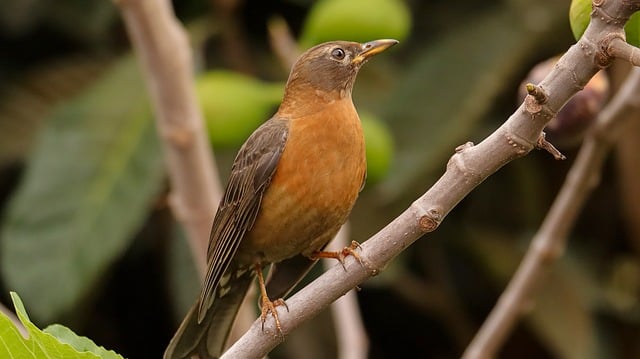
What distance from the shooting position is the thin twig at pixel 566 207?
1.51m

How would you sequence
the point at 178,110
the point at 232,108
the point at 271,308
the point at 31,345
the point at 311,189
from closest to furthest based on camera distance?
the point at 31,345, the point at 271,308, the point at 311,189, the point at 178,110, the point at 232,108

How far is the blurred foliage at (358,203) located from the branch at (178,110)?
0.25m

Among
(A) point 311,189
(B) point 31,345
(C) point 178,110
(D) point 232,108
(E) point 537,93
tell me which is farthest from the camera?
(D) point 232,108

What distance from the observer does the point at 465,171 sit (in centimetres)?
104

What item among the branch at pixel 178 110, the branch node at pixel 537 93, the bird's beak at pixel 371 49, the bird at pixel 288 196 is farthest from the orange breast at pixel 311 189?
the branch node at pixel 537 93

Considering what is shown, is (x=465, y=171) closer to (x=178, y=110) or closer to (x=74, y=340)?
(x=74, y=340)

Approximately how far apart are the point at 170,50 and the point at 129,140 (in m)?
0.84

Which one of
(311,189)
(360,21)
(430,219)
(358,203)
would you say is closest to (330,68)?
(311,189)

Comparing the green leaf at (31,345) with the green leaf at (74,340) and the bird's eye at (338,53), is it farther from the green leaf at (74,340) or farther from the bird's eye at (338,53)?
the bird's eye at (338,53)

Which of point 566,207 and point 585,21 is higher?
point 585,21

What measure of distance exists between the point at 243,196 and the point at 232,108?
0.49 metres

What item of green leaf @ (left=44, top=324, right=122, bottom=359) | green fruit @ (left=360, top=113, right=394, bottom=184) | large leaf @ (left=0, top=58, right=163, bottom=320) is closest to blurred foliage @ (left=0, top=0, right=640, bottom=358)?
large leaf @ (left=0, top=58, right=163, bottom=320)

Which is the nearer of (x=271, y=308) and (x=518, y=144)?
(x=518, y=144)

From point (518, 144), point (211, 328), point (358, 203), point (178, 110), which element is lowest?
point (358, 203)
